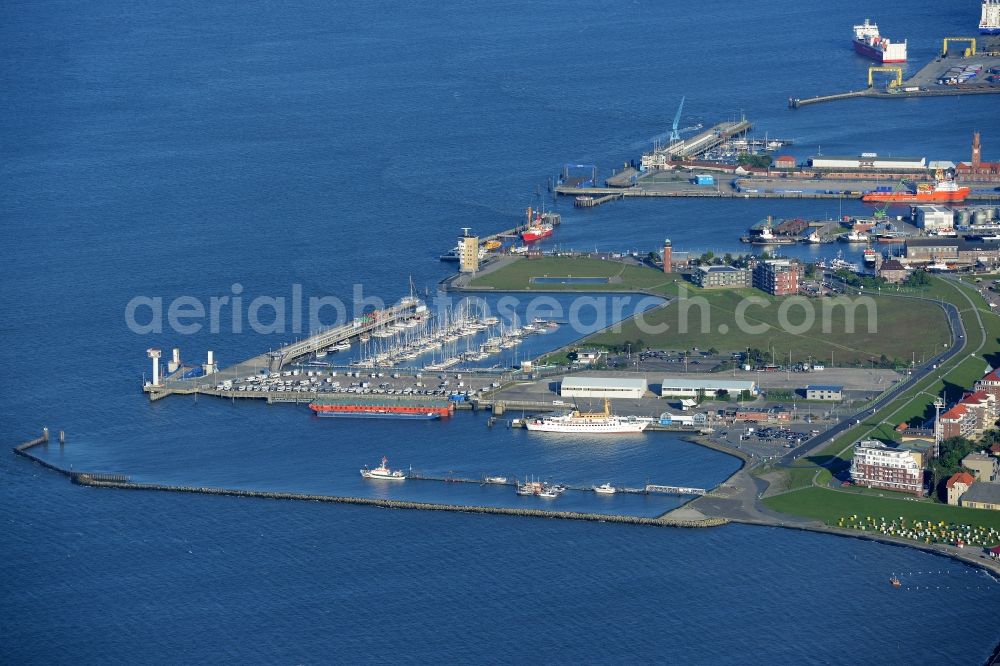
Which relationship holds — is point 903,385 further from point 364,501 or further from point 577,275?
point 577,275

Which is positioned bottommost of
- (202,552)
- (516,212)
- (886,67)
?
(202,552)

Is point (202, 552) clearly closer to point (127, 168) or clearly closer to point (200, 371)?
point (200, 371)

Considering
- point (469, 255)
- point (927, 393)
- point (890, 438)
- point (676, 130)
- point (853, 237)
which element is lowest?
point (890, 438)

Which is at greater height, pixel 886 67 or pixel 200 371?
pixel 886 67

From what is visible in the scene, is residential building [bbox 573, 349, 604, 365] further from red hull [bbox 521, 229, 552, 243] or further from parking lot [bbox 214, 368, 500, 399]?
red hull [bbox 521, 229, 552, 243]

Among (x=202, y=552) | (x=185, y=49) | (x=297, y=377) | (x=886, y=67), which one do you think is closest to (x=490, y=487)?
(x=202, y=552)

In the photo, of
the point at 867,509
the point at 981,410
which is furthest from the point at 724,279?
the point at 867,509

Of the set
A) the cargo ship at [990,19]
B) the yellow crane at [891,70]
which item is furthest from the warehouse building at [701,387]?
the cargo ship at [990,19]
